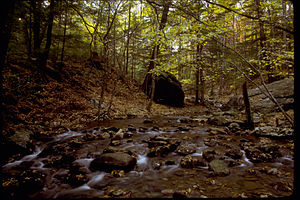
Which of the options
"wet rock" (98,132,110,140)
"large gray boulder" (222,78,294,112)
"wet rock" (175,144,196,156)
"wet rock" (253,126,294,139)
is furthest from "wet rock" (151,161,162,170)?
"large gray boulder" (222,78,294,112)

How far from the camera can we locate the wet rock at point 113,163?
12.4 feet

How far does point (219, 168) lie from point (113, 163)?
2.73 meters

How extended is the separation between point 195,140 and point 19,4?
21.0 feet

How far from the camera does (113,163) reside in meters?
3.83

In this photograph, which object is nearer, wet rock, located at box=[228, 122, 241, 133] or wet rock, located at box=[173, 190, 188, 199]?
wet rock, located at box=[173, 190, 188, 199]

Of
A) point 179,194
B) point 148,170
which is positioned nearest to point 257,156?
point 179,194

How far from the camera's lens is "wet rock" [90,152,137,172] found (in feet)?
12.4

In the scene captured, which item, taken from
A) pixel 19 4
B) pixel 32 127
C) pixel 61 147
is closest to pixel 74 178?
pixel 61 147

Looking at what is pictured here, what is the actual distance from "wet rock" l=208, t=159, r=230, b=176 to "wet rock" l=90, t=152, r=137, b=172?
208 centimetres

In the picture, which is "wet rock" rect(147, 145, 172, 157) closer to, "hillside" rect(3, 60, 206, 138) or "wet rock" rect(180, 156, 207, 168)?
"wet rock" rect(180, 156, 207, 168)

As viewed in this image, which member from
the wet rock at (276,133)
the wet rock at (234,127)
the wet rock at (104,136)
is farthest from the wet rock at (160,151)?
the wet rock at (276,133)

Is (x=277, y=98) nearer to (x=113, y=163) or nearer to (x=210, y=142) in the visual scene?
(x=210, y=142)

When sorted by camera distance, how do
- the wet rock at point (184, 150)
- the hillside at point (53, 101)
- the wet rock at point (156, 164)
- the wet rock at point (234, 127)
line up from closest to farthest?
1. the wet rock at point (156, 164)
2. the wet rock at point (184, 150)
3. the hillside at point (53, 101)
4. the wet rock at point (234, 127)

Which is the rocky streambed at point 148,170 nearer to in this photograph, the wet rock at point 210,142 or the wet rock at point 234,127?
the wet rock at point 210,142
